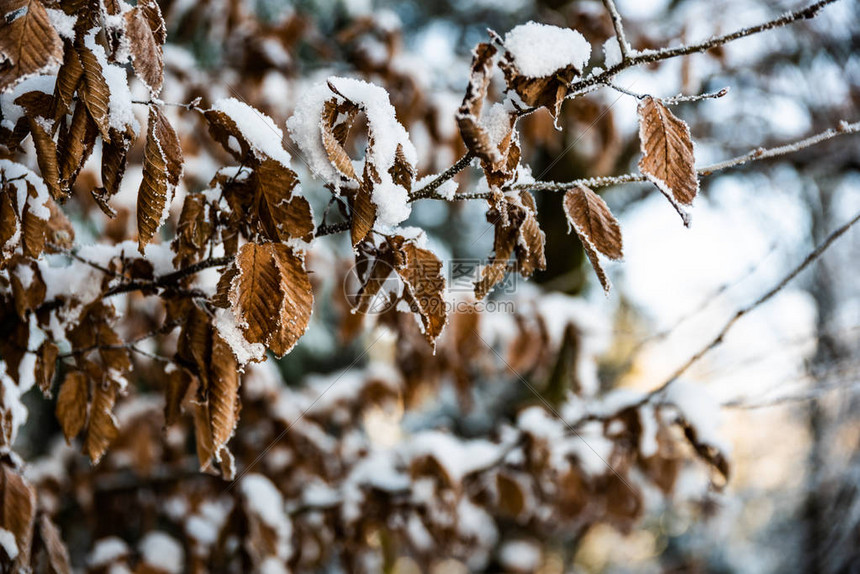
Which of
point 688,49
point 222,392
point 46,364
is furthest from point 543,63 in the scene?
point 46,364

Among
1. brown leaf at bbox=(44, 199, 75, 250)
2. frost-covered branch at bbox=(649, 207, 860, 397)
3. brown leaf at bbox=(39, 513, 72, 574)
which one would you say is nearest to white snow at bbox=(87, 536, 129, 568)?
brown leaf at bbox=(39, 513, 72, 574)

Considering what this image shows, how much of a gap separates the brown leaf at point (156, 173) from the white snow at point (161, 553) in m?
1.40

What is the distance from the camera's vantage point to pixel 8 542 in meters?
0.83

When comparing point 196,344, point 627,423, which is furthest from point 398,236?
point 627,423

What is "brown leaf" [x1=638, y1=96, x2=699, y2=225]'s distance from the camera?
1.91 ft

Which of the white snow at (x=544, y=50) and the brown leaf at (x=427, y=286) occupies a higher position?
the white snow at (x=544, y=50)

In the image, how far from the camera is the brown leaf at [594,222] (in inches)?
25.8

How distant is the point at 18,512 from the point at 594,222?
0.94m

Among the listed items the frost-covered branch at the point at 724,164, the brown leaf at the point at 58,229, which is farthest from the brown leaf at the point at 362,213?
the brown leaf at the point at 58,229

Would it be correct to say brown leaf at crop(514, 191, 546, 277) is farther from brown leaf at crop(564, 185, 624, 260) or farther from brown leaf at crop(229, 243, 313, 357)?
brown leaf at crop(229, 243, 313, 357)

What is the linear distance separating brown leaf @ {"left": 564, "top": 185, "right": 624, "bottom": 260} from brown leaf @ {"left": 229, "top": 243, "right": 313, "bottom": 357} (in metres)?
0.32

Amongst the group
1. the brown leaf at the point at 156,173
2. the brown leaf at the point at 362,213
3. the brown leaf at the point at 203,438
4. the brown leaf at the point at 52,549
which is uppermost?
the brown leaf at the point at 156,173

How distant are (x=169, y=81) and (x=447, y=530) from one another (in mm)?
1673

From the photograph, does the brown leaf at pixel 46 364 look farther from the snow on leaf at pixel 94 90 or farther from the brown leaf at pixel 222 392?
the snow on leaf at pixel 94 90
